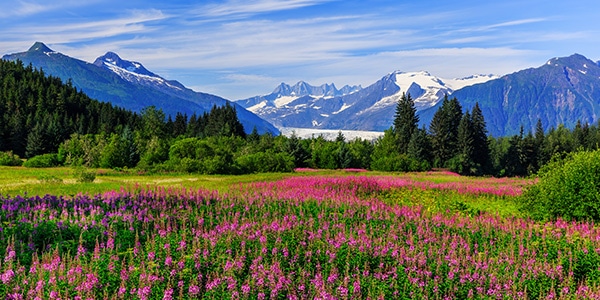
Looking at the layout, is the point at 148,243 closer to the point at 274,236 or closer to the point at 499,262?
the point at 274,236

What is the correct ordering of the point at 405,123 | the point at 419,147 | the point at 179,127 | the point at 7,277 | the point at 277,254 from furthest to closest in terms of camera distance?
1. the point at 179,127
2. the point at 405,123
3. the point at 419,147
4. the point at 277,254
5. the point at 7,277

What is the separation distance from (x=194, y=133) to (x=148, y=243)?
111m

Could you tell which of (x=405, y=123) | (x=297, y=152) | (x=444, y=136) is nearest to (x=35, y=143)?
(x=297, y=152)

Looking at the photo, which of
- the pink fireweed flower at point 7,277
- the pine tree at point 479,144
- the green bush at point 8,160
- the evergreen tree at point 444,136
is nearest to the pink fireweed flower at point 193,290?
the pink fireweed flower at point 7,277

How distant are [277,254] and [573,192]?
1292 centimetres

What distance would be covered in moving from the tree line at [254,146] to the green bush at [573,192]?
90.2 ft

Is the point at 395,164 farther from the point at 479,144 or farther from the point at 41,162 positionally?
the point at 41,162

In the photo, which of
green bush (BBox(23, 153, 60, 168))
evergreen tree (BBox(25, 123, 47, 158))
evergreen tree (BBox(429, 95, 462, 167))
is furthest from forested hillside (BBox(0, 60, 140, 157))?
evergreen tree (BBox(429, 95, 462, 167))

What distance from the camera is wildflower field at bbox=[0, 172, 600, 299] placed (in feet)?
25.3

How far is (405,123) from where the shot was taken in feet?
301

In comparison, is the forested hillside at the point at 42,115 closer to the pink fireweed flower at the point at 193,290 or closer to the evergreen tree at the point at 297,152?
the evergreen tree at the point at 297,152

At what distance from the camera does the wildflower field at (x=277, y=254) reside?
25.3ft

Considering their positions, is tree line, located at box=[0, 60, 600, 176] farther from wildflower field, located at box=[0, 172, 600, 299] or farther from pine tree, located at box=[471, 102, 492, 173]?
wildflower field, located at box=[0, 172, 600, 299]

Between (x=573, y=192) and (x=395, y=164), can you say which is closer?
(x=573, y=192)
